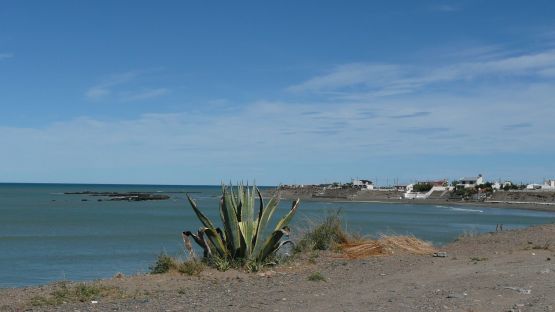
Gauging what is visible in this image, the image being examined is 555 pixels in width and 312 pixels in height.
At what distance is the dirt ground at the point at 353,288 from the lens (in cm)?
889

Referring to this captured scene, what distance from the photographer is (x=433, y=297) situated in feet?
30.8

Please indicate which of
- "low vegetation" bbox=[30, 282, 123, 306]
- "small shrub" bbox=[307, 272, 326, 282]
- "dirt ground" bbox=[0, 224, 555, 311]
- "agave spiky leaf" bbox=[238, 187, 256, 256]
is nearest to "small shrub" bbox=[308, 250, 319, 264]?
"dirt ground" bbox=[0, 224, 555, 311]

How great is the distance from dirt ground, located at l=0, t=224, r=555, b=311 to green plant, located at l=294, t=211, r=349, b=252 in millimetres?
953

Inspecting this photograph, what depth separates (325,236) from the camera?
15.6m

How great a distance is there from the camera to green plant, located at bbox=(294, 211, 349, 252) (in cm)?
1545

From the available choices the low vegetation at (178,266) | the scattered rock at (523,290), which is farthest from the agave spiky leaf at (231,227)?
the scattered rock at (523,290)

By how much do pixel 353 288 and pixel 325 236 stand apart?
5299 millimetres

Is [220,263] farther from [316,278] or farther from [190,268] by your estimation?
[316,278]

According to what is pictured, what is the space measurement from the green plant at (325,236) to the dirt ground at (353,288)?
95 centimetres

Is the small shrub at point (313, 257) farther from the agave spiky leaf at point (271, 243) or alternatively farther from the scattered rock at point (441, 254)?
the scattered rock at point (441, 254)

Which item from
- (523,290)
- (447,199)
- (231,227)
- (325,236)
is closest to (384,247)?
(325,236)

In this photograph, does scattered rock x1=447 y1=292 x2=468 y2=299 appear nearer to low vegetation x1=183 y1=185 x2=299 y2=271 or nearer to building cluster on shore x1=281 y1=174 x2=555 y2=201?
low vegetation x1=183 y1=185 x2=299 y2=271

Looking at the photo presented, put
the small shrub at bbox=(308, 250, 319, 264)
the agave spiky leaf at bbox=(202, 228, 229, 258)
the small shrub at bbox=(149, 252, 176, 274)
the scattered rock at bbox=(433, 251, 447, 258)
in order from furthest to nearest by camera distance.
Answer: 1. the scattered rock at bbox=(433, 251, 447, 258)
2. the small shrub at bbox=(308, 250, 319, 264)
3. the agave spiky leaf at bbox=(202, 228, 229, 258)
4. the small shrub at bbox=(149, 252, 176, 274)

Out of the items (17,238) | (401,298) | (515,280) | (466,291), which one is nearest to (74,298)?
(401,298)
